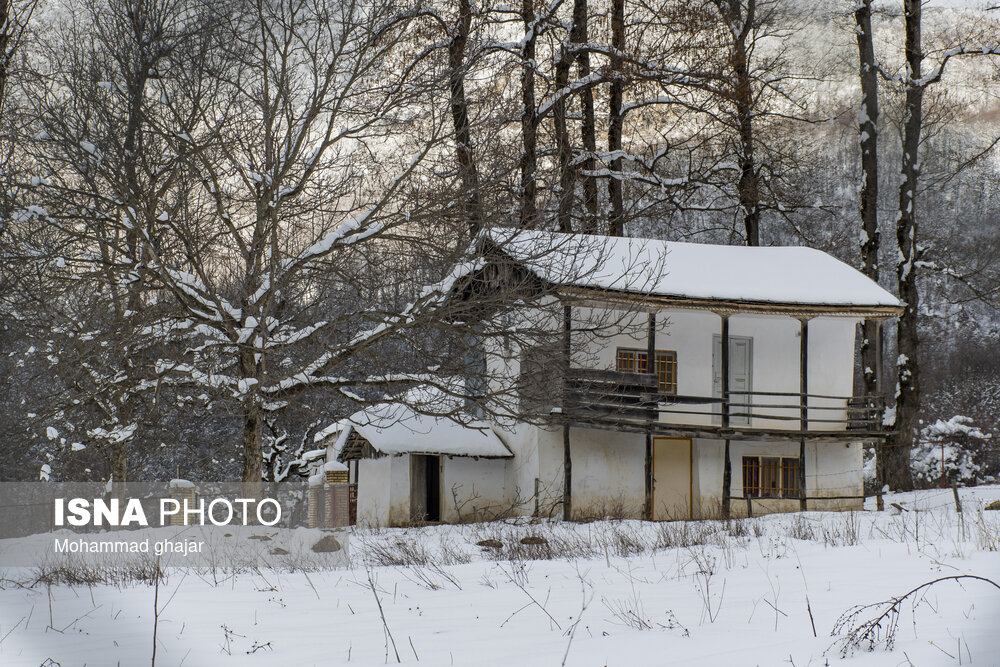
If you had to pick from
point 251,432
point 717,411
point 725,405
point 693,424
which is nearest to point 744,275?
point 725,405

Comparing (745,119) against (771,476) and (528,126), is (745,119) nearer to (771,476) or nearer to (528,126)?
(528,126)

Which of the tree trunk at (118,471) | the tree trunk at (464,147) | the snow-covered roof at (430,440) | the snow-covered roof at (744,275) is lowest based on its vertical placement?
the tree trunk at (118,471)

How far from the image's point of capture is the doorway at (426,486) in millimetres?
24484

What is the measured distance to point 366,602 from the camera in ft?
26.7

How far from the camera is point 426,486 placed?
25.0m

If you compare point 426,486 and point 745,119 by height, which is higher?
point 745,119

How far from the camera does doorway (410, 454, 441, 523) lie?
24484 mm

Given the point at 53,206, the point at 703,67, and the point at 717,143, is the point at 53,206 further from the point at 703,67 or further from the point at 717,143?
the point at 717,143

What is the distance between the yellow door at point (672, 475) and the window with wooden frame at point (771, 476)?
5.01 feet

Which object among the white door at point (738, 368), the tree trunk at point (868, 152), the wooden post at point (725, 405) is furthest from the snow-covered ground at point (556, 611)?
the tree trunk at point (868, 152)

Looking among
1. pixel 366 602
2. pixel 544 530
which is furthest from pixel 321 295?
pixel 366 602

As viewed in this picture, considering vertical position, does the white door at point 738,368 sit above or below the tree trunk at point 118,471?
above

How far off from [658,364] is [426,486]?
22.3ft

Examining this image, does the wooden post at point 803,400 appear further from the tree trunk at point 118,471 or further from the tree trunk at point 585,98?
the tree trunk at point 118,471
